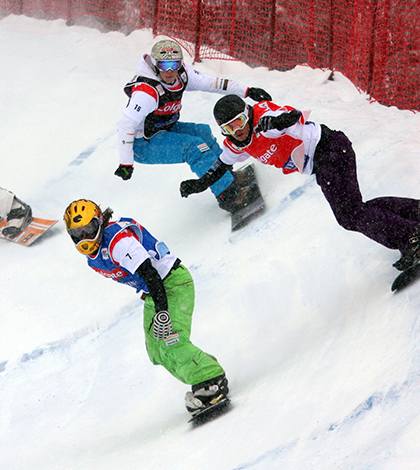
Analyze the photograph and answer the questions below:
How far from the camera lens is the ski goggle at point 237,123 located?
11.9ft

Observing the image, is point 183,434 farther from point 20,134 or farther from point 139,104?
point 20,134

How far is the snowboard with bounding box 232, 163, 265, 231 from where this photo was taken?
5.56 meters

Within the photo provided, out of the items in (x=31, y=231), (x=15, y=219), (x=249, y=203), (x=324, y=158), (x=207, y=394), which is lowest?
(x=31, y=231)

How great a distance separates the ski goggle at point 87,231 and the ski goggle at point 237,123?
110 cm

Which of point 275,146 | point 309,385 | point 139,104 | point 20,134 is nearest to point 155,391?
point 309,385

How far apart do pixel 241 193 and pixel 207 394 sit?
2.59 metres

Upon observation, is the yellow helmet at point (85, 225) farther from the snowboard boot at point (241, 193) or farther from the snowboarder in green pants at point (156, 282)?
the snowboard boot at point (241, 193)

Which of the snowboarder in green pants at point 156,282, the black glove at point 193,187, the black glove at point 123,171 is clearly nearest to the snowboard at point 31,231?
the black glove at point 123,171

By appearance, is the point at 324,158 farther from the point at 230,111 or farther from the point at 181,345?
the point at 181,345

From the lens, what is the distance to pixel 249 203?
18.6ft

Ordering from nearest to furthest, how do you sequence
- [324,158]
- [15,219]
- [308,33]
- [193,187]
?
[324,158] → [193,187] → [15,219] → [308,33]

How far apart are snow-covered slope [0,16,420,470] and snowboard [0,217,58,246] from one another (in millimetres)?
119

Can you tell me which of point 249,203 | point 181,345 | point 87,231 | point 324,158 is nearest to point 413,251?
point 324,158

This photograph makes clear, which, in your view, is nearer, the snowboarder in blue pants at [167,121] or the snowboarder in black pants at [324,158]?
the snowboarder in black pants at [324,158]
